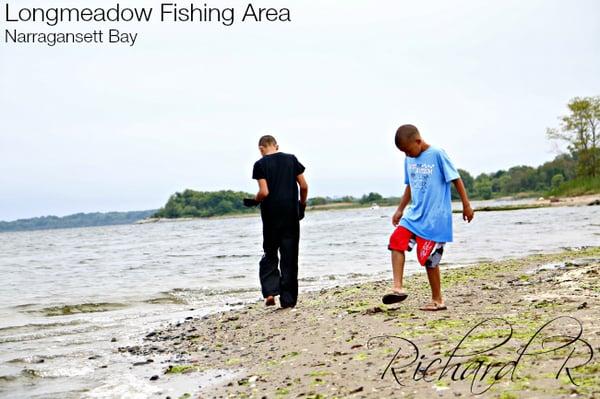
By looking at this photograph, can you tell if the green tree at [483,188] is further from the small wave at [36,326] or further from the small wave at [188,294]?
the small wave at [36,326]

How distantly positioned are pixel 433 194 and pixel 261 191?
2380mm

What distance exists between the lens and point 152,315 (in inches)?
412

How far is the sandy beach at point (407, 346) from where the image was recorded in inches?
163

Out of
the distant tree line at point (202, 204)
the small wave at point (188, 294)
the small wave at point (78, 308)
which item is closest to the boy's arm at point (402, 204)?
the small wave at point (188, 294)

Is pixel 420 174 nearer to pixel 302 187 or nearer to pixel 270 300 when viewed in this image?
pixel 302 187

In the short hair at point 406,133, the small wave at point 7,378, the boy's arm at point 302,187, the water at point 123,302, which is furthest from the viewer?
the boy's arm at point 302,187

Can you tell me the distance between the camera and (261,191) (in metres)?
8.23

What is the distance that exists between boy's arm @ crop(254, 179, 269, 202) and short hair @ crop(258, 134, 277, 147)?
51 cm

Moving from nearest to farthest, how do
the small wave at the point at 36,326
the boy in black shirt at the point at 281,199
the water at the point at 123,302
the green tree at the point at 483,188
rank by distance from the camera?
the water at the point at 123,302
the boy in black shirt at the point at 281,199
the small wave at the point at 36,326
the green tree at the point at 483,188

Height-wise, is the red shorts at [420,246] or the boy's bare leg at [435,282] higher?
the red shorts at [420,246]

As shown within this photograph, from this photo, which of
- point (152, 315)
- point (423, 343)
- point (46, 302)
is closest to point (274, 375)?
point (423, 343)

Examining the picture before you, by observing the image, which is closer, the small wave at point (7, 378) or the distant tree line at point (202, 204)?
the small wave at point (7, 378)

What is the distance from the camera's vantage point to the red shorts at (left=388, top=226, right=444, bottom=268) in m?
6.70

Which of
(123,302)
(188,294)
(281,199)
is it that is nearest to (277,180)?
(281,199)
